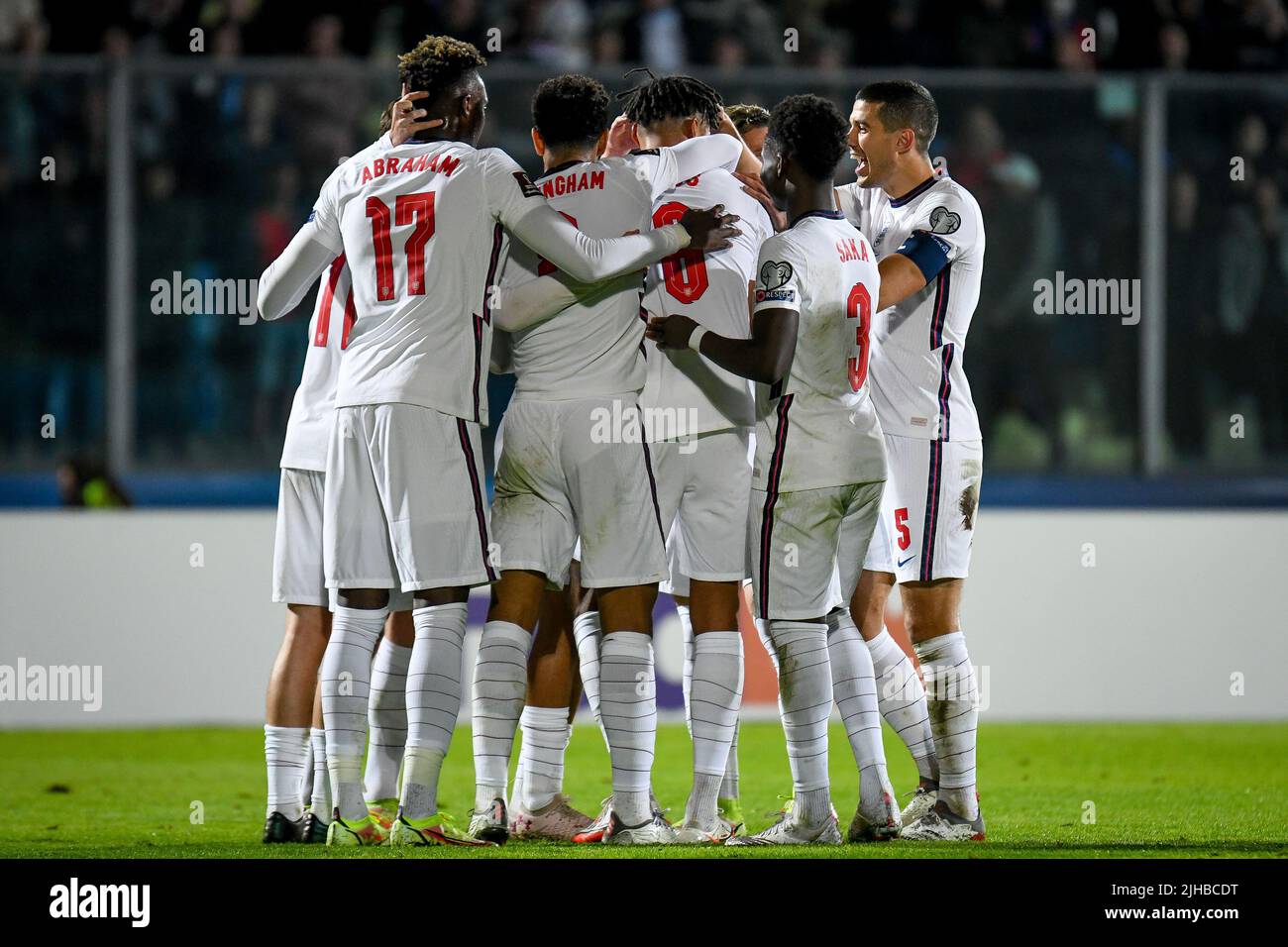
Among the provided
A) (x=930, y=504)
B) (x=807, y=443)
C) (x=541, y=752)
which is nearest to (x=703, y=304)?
(x=807, y=443)

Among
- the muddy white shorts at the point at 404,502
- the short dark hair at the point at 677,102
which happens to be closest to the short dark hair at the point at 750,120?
the short dark hair at the point at 677,102

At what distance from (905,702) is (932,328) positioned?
1221 millimetres

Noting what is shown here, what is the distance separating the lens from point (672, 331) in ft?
16.6

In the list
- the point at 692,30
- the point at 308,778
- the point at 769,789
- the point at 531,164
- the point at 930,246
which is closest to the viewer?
the point at 930,246

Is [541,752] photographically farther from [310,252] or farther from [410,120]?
[410,120]

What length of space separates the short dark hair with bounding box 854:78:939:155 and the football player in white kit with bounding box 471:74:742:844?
827 mm

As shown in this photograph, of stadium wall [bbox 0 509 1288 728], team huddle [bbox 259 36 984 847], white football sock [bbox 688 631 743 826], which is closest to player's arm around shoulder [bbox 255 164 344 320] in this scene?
team huddle [bbox 259 36 984 847]

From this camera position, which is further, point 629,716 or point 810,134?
point 810,134

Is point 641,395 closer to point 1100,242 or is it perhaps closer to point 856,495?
point 856,495

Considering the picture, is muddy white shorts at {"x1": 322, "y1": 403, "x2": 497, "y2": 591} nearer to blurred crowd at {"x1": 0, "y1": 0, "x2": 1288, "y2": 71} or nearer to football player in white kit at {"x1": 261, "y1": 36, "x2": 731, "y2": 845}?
football player in white kit at {"x1": 261, "y1": 36, "x2": 731, "y2": 845}

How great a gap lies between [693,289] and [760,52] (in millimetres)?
6849

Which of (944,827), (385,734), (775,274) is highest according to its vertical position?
(775,274)

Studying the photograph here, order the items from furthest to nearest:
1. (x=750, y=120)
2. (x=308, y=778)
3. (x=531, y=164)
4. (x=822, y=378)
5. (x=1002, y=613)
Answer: (x=531, y=164), (x=1002, y=613), (x=750, y=120), (x=308, y=778), (x=822, y=378)

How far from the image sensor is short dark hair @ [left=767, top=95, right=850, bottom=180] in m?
5.10
